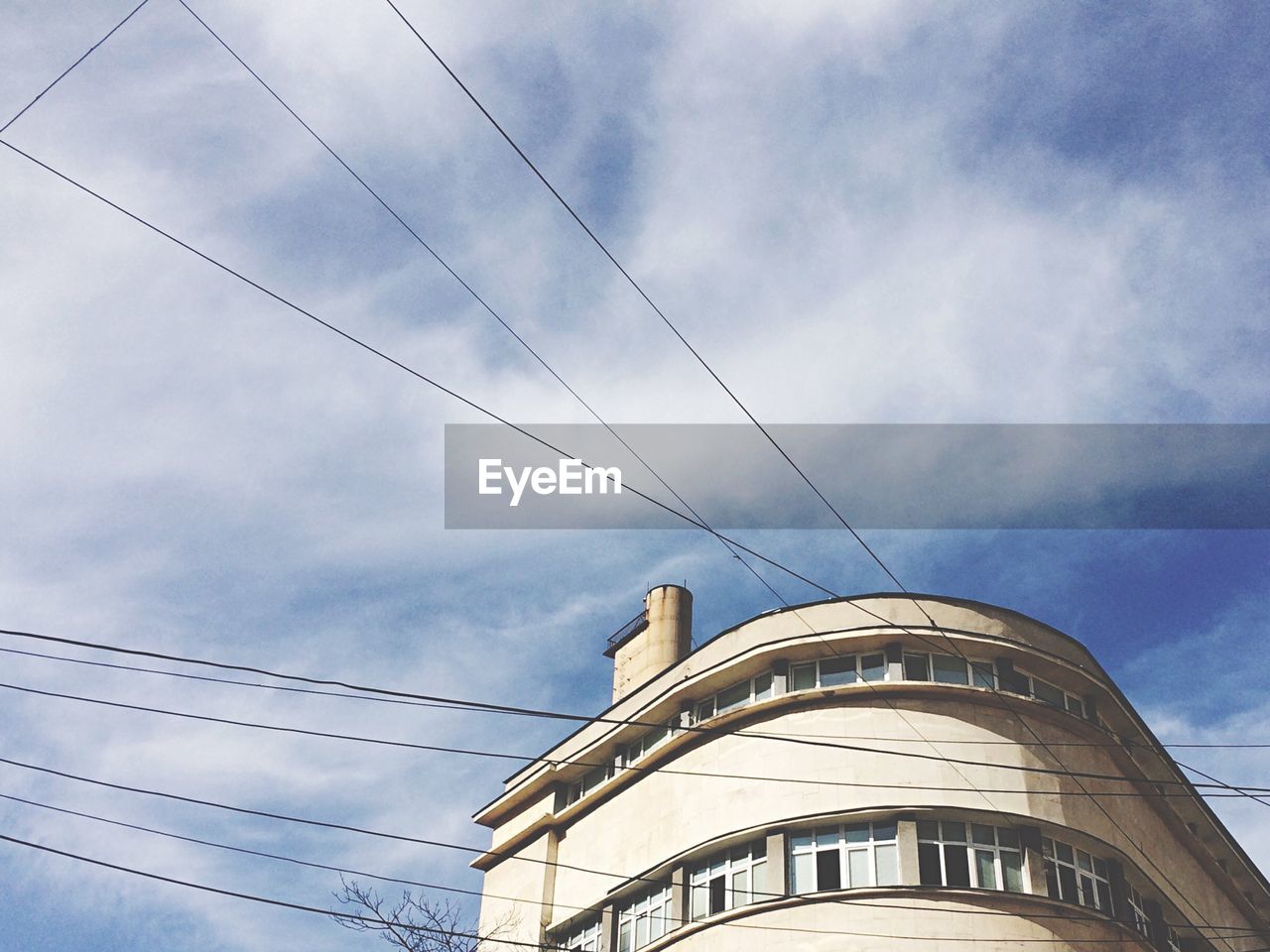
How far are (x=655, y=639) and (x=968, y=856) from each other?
12.1 meters

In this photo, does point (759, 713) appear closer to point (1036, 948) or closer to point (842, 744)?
point (842, 744)

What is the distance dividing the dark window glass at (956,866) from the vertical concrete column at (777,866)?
9.33 feet

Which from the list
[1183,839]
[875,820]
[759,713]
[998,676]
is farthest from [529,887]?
[1183,839]

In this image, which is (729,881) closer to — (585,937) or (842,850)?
(842,850)

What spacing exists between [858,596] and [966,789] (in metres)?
4.24

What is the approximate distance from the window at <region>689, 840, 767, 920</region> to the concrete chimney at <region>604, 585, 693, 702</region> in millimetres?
8073

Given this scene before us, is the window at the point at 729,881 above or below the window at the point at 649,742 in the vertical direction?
below

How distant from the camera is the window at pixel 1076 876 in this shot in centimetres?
2223

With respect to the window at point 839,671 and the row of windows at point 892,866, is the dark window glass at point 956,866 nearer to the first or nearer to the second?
the row of windows at point 892,866

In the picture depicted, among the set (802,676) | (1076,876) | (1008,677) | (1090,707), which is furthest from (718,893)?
(1090,707)

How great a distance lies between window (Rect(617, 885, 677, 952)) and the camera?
24.7 m

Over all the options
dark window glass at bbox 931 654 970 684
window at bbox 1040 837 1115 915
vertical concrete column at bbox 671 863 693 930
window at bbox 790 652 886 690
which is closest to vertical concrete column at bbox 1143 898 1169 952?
window at bbox 1040 837 1115 915

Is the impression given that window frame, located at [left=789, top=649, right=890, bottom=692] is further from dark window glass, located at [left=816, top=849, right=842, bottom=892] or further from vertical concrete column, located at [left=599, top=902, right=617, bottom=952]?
vertical concrete column, located at [left=599, top=902, right=617, bottom=952]

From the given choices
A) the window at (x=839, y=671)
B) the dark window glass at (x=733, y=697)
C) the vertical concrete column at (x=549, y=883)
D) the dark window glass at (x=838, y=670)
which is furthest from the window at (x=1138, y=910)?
the vertical concrete column at (x=549, y=883)
